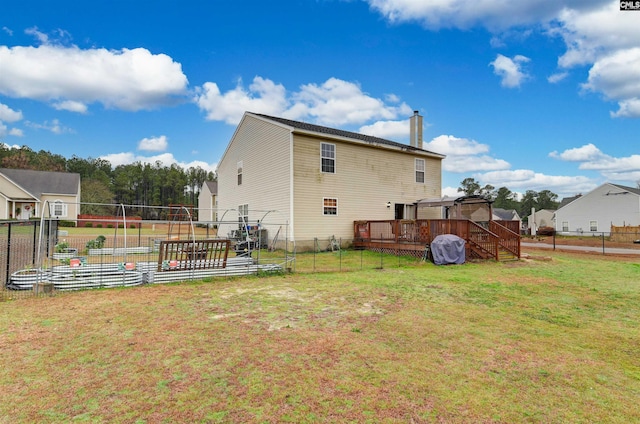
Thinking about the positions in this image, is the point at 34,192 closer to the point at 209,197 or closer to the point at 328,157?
the point at 209,197

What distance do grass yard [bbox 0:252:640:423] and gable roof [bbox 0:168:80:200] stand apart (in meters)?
38.0

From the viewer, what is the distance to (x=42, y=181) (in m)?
36.9

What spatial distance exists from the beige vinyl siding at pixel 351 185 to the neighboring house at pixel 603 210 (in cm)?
2271

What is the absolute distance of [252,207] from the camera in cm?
1975

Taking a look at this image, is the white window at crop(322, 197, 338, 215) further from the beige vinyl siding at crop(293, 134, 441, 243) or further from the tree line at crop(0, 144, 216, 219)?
the tree line at crop(0, 144, 216, 219)


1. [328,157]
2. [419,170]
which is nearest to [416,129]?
[419,170]

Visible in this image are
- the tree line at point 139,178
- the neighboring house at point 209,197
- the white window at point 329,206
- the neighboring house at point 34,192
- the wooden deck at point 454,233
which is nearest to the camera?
the wooden deck at point 454,233

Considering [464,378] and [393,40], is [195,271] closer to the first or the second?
[464,378]

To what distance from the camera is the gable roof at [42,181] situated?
34.9 m

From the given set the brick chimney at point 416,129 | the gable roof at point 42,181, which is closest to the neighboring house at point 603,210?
the brick chimney at point 416,129

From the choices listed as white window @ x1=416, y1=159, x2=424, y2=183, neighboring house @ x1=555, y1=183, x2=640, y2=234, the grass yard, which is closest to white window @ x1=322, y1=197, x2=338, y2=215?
white window @ x1=416, y1=159, x2=424, y2=183

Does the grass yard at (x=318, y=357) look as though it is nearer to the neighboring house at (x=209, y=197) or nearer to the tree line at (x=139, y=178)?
the neighboring house at (x=209, y=197)

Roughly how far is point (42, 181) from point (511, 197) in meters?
102

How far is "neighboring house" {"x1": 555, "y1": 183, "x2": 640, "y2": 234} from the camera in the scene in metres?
34.5
